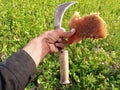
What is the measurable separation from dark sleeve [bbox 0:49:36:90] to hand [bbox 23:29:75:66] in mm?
88

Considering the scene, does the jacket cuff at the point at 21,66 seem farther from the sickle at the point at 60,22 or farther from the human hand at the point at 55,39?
the sickle at the point at 60,22

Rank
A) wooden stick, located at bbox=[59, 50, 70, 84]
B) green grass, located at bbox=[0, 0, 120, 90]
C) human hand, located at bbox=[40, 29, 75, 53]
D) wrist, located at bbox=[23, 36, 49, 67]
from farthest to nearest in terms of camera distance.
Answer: green grass, located at bbox=[0, 0, 120, 90] < wooden stick, located at bbox=[59, 50, 70, 84] < human hand, located at bbox=[40, 29, 75, 53] < wrist, located at bbox=[23, 36, 49, 67]

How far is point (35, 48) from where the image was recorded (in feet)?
8.18

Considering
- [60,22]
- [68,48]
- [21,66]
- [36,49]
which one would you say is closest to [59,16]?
[60,22]

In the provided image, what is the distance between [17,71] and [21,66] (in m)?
0.05

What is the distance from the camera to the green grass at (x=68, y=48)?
4.59 meters

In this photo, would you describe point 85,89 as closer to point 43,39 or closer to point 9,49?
point 9,49

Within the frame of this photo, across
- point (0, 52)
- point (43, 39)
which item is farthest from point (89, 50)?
point (43, 39)

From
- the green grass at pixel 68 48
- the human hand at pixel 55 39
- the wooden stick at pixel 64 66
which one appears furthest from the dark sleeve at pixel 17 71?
the green grass at pixel 68 48

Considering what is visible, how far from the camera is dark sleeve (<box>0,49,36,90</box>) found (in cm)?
210

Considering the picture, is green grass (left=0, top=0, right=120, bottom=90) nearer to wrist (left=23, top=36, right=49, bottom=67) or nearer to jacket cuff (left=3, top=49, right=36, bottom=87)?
wrist (left=23, top=36, right=49, bottom=67)

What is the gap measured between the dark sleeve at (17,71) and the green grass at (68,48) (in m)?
2.19

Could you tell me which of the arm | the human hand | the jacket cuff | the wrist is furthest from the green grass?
the jacket cuff

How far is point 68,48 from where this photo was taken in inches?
207
